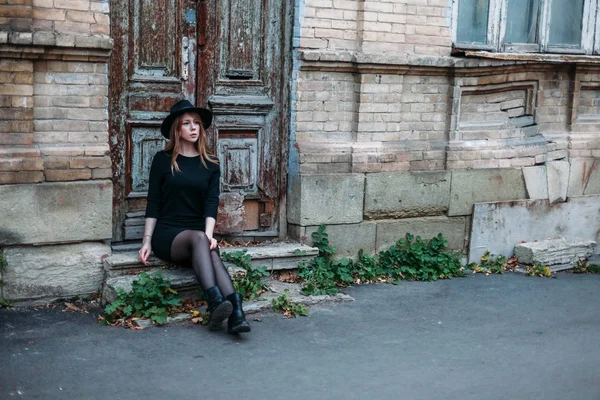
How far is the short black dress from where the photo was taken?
6055 mm

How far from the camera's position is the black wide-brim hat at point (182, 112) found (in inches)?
237

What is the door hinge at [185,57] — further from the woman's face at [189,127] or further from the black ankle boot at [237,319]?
the black ankle boot at [237,319]

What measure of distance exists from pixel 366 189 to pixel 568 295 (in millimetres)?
2039

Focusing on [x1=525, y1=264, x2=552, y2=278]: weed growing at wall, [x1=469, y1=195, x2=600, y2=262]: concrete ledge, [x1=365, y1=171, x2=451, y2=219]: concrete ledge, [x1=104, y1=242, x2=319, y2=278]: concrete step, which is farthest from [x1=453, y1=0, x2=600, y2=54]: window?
[x1=104, y1=242, x2=319, y2=278]: concrete step

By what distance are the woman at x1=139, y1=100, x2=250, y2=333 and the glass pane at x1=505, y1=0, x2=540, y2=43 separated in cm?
373

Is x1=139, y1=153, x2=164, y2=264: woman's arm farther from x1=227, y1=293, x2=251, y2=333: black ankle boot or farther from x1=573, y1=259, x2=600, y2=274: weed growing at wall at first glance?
x1=573, y1=259, x2=600, y2=274: weed growing at wall

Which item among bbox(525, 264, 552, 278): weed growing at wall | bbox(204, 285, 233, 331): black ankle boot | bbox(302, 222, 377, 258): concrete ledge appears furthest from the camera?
bbox(525, 264, 552, 278): weed growing at wall

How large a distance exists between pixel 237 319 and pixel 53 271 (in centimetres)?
156

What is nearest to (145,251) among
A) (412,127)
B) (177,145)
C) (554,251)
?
(177,145)

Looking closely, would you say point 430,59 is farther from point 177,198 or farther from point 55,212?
point 55,212

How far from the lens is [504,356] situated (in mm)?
5473

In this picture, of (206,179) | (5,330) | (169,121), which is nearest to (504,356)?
(206,179)

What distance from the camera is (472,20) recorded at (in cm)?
798

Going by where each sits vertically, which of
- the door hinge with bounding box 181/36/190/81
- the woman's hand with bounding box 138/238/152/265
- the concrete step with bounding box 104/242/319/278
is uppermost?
the door hinge with bounding box 181/36/190/81
